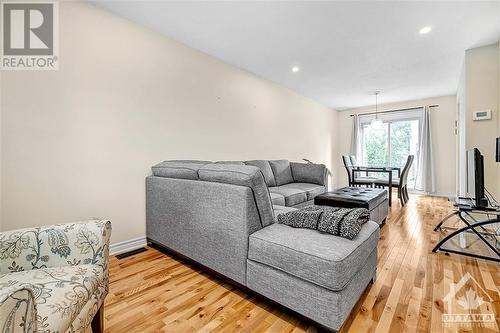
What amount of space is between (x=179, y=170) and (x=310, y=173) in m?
2.53

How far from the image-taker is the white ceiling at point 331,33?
2189mm

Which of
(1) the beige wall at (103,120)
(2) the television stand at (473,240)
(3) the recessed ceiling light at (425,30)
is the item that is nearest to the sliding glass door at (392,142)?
(3) the recessed ceiling light at (425,30)

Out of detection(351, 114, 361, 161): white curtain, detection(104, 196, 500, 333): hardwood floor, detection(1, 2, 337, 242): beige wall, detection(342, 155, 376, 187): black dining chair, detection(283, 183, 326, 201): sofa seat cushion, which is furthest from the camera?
detection(351, 114, 361, 161): white curtain

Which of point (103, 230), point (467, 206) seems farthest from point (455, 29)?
point (103, 230)

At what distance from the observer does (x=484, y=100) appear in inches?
118

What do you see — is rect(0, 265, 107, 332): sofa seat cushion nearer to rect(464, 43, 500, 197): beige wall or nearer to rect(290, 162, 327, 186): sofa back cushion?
rect(290, 162, 327, 186): sofa back cushion

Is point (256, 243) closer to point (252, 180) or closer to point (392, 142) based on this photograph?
point (252, 180)

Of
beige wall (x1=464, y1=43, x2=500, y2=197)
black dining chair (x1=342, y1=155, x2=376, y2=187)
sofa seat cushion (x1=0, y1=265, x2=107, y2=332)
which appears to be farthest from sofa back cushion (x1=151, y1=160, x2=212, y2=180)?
A: black dining chair (x1=342, y1=155, x2=376, y2=187)

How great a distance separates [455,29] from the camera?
255cm

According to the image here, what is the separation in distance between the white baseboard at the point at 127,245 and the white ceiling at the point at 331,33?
234 centimetres

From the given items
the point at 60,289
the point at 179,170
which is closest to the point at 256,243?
the point at 60,289

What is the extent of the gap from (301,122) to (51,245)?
4912 mm

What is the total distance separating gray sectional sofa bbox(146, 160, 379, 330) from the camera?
46.8 inches

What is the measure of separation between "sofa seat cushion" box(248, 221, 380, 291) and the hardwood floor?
327 mm
